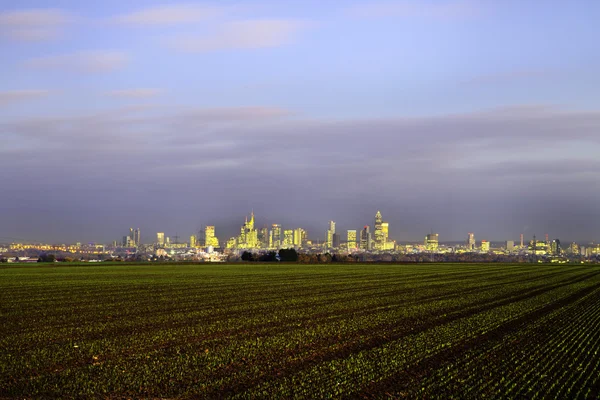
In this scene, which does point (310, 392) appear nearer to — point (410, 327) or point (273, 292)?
point (410, 327)

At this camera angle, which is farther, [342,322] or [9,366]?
[342,322]

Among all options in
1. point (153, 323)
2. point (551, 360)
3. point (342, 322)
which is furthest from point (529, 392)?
point (153, 323)

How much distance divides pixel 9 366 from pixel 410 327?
49.4 ft

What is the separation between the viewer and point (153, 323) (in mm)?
27094

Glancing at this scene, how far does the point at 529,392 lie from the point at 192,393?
8.05 metres

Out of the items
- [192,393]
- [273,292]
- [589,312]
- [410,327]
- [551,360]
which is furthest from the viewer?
[273,292]

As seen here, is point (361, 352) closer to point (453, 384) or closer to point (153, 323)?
point (453, 384)

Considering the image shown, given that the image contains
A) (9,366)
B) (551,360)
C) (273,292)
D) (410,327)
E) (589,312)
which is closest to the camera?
(9,366)

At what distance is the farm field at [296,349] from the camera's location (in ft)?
51.2

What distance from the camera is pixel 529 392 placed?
50.6 ft

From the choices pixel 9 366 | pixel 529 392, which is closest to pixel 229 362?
pixel 9 366

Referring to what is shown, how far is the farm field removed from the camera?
15609 mm

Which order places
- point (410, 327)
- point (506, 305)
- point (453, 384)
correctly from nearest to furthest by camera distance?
point (453, 384) → point (410, 327) → point (506, 305)

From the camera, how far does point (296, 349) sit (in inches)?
808
